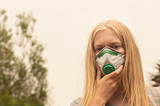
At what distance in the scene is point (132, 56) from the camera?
2.22 meters

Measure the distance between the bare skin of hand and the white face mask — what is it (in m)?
0.06

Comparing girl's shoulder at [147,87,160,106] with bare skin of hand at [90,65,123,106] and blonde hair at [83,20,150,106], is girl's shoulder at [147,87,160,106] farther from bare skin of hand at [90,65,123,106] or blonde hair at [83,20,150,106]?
bare skin of hand at [90,65,123,106]

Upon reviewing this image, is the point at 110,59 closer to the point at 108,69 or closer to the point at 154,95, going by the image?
the point at 108,69

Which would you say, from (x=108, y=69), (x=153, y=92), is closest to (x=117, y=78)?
(x=108, y=69)

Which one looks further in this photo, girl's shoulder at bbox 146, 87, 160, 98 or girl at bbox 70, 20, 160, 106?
girl's shoulder at bbox 146, 87, 160, 98

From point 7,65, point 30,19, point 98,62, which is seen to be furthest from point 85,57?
point 30,19

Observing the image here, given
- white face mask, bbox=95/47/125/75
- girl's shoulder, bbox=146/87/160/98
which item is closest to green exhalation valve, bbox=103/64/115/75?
white face mask, bbox=95/47/125/75

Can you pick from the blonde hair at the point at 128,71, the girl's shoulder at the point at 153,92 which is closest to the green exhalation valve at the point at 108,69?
the blonde hair at the point at 128,71

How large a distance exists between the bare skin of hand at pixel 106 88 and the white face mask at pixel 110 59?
0.06 metres

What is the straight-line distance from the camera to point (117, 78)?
214cm

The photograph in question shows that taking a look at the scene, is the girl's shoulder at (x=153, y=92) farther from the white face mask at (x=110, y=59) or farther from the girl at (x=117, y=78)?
the white face mask at (x=110, y=59)

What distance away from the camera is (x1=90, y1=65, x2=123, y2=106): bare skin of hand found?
6.87 ft

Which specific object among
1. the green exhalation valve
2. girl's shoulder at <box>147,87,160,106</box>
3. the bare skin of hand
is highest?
the green exhalation valve

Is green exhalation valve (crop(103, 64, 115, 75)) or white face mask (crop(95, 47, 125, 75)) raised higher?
white face mask (crop(95, 47, 125, 75))
